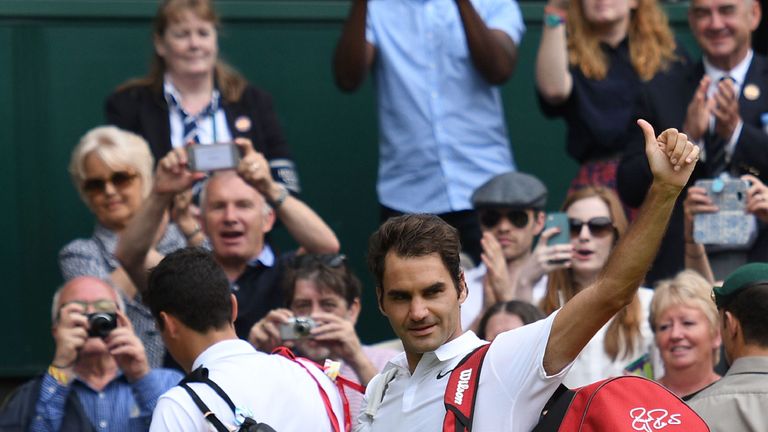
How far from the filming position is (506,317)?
6.04 metres

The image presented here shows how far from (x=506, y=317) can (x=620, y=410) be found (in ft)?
7.69

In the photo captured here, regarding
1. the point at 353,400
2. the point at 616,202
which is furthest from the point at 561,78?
the point at 353,400

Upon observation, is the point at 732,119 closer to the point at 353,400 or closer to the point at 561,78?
the point at 561,78

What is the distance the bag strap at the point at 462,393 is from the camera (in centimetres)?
371

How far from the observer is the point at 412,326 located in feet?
13.1

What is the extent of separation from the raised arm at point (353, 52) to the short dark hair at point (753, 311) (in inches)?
119

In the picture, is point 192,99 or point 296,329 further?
point 192,99

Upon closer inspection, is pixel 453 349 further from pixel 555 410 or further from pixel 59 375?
pixel 59 375

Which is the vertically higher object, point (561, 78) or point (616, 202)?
point (561, 78)

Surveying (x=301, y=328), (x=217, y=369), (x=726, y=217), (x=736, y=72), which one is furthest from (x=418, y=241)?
(x=736, y=72)

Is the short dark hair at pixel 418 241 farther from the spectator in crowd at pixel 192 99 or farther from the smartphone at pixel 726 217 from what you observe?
the spectator in crowd at pixel 192 99

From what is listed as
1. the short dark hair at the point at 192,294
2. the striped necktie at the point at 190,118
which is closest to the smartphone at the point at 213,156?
the striped necktie at the point at 190,118

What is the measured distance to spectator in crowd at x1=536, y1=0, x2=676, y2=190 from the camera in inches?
291

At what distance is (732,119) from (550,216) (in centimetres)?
90
